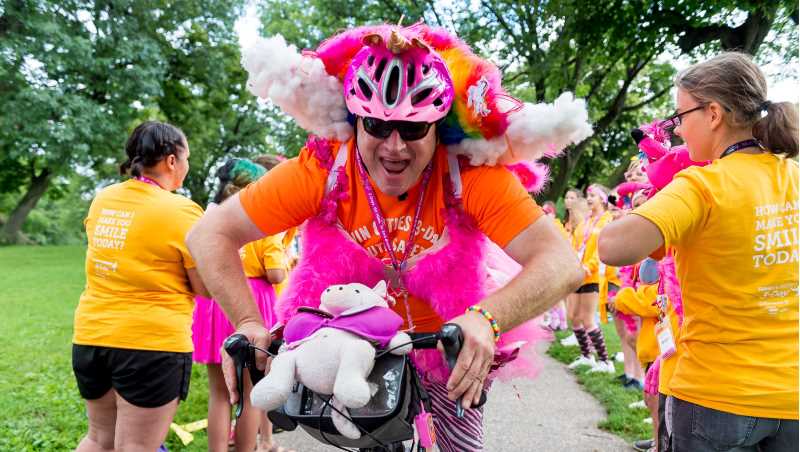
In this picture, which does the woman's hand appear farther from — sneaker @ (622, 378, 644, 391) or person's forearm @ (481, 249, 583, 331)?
sneaker @ (622, 378, 644, 391)

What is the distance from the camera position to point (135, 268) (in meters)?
2.96

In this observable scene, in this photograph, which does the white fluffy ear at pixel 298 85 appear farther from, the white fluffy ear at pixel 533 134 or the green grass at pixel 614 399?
the green grass at pixel 614 399

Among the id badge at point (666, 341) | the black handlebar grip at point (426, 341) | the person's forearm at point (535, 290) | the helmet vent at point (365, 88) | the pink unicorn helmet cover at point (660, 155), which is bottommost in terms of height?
the id badge at point (666, 341)

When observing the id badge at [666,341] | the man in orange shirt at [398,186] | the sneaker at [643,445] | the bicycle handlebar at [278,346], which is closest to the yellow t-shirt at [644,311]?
the sneaker at [643,445]

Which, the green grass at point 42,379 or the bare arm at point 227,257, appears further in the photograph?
the green grass at point 42,379

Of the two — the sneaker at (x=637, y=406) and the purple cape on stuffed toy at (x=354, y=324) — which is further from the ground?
the purple cape on stuffed toy at (x=354, y=324)

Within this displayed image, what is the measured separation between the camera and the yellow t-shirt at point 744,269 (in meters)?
2.02

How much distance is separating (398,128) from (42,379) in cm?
537

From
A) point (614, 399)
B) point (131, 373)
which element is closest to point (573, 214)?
point (614, 399)

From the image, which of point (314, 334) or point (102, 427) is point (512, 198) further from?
point (102, 427)

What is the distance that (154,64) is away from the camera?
17109mm

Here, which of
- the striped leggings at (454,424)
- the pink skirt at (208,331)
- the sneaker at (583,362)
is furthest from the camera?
the sneaker at (583,362)

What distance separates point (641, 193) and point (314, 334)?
107 inches

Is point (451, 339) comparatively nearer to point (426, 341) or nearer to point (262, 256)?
point (426, 341)
